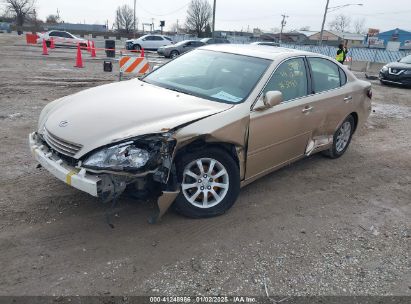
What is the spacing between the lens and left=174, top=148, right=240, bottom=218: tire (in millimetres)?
3549

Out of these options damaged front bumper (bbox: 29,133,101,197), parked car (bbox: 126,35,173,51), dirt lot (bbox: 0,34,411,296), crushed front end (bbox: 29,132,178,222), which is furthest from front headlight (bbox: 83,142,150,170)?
parked car (bbox: 126,35,173,51)

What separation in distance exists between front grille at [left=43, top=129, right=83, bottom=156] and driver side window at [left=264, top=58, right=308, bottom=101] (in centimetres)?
210

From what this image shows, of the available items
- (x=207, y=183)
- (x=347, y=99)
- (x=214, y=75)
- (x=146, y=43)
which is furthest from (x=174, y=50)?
(x=207, y=183)

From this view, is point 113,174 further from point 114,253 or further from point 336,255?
point 336,255

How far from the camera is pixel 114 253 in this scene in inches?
Answer: 125

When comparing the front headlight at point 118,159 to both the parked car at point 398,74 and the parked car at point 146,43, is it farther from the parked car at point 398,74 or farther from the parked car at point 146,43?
the parked car at point 146,43

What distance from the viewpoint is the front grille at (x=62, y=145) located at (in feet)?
10.7

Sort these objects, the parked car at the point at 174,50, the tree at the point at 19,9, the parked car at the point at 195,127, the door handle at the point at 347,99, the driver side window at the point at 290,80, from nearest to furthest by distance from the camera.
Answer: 1. the parked car at the point at 195,127
2. the driver side window at the point at 290,80
3. the door handle at the point at 347,99
4. the parked car at the point at 174,50
5. the tree at the point at 19,9

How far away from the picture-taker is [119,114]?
3537 millimetres

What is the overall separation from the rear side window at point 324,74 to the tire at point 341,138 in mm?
717

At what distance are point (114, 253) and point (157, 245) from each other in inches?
15.0

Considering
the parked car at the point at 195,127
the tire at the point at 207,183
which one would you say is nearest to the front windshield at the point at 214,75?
the parked car at the point at 195,127

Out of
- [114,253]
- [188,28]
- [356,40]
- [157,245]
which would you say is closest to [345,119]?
[157,245]

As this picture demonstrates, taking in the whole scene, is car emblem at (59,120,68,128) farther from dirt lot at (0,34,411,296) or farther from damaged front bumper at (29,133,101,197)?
dirt lot at (0,34,411,296)
